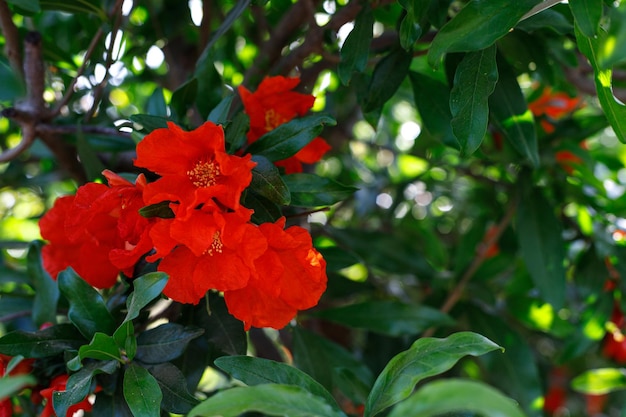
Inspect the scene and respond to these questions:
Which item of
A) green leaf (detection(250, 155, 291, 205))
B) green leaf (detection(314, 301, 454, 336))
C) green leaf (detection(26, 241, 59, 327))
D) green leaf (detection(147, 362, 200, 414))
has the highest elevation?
Answer: green leaf (detection(250, 155, 291, 205))

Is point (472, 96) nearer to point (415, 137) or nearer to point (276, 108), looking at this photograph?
point (276, 108)

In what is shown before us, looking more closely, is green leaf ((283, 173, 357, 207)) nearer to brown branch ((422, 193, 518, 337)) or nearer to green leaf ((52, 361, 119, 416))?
green leaf ((52, 361, 119, 416))

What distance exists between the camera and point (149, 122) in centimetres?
81

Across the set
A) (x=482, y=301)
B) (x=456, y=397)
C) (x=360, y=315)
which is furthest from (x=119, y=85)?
(x=456, y=397)

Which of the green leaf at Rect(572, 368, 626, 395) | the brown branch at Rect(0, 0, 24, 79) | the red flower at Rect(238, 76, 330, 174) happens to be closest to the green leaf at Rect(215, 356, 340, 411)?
the red flower at Rect(238, 76, 330, 174)

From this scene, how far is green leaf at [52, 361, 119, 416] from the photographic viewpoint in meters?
0.69

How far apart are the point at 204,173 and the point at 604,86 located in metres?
0.42

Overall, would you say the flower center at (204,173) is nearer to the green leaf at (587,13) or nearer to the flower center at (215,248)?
the flower center at (215,248)

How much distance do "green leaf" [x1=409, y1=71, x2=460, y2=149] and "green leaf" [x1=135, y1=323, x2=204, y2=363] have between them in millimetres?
447

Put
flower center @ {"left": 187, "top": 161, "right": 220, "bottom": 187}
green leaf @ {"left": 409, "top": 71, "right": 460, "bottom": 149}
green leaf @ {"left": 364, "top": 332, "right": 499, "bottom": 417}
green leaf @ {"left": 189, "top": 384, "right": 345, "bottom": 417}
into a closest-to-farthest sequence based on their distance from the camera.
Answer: green leaf @ {"left": 189, "top": 384, "right": 345, "bottom": 417}, green leaf @ {"left": 364, "top": 332, "right": 499, "bottom": 417}, flower center @ {"left": 187, "top": 161, "right": 220, "bottom": 187}, green leaf @ {"left": 409, "top": 71, "right": 460, "bottom": 149}

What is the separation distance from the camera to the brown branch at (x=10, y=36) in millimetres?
930

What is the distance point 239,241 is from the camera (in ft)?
2.33

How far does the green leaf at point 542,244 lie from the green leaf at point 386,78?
17.0 inches

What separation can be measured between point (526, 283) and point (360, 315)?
1.65ft
